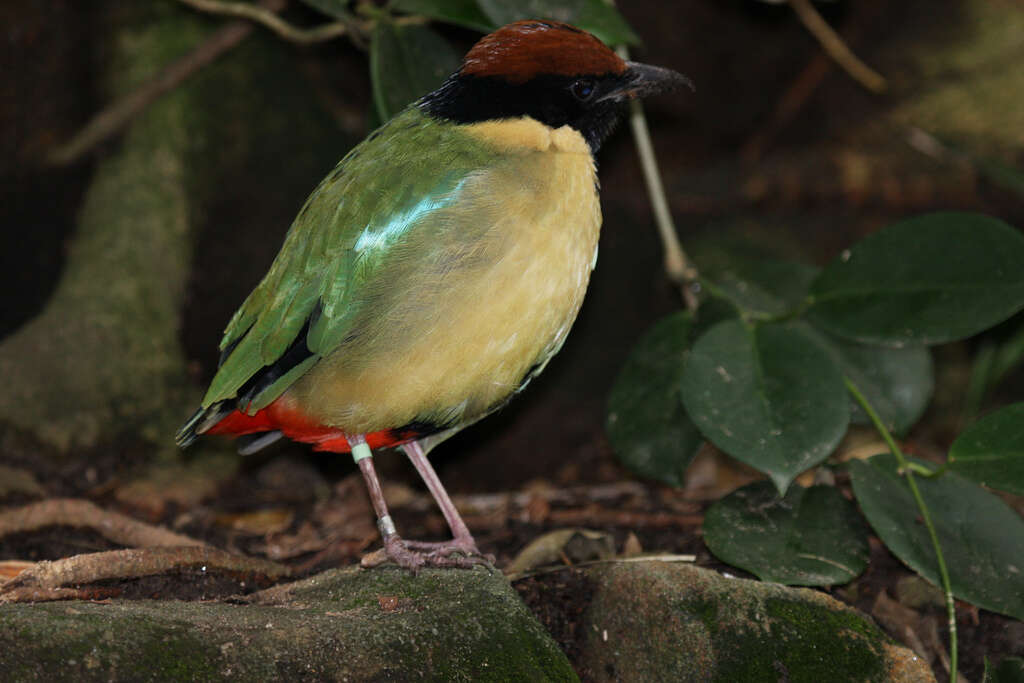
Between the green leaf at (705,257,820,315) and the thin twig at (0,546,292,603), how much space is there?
7.08ft

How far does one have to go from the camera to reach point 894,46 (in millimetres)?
6656

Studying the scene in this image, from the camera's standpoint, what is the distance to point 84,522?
3.96 meters

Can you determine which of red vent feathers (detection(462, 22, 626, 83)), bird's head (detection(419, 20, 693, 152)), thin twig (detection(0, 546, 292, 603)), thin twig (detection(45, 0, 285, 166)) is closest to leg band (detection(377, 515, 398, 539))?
thin twig (detection(0, 546, 292, 603))

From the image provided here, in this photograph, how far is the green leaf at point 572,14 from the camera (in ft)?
13.3

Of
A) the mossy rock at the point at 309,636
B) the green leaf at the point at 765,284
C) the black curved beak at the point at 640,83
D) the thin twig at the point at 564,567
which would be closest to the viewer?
the mossy rock at the point at 309,636

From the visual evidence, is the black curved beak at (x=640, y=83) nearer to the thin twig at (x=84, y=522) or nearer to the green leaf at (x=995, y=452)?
the green leaf at (x=995, y=452)

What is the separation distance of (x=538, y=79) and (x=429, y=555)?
151 centimetres

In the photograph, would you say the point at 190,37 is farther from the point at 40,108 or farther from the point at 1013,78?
the point at 1013,78

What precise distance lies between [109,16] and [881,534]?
4.33 metres

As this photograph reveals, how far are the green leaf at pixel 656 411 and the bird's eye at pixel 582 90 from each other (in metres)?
1.24

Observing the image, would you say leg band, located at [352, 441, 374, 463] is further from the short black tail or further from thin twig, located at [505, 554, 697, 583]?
thin twig, located at [505, 554, 697, 583]

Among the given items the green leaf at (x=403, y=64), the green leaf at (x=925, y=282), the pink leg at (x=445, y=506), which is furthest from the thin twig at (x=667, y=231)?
the pink leg at (x=445, y=506)

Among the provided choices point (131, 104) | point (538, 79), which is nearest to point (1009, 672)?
point (538, 79)

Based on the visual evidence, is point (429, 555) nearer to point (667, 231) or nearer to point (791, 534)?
point (791, 534)
